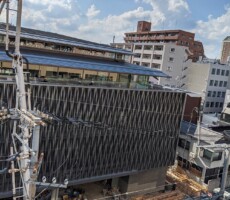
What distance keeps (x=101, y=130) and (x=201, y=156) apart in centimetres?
1260

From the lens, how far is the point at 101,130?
74.2ft

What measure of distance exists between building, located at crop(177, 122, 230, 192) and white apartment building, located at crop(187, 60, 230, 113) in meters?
23.0

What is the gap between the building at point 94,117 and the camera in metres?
19.4

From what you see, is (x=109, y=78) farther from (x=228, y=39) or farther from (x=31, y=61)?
(x=228, y=39)

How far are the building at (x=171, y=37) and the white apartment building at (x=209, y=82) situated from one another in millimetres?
13681

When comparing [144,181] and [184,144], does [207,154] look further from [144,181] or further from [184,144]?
[144,181]

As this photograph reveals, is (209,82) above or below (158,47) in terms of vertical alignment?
below

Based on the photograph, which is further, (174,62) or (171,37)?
(171,37)

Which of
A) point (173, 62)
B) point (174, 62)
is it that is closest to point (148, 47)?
point (173, 62)

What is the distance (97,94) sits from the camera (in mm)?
21344

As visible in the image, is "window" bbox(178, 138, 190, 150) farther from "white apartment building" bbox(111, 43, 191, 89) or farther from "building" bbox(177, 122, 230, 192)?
"white apartment building" bbox(111, 43, 191, 89)

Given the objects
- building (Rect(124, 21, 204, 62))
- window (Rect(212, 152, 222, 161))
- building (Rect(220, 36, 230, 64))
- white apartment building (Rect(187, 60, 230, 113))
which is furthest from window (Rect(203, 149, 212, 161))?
building (Rect(220, 36, 230, 64))

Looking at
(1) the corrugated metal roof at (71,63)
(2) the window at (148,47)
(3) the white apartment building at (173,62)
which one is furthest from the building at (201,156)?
(2) the window at (148,47)

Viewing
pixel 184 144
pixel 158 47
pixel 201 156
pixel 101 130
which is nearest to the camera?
pixel 101 130
